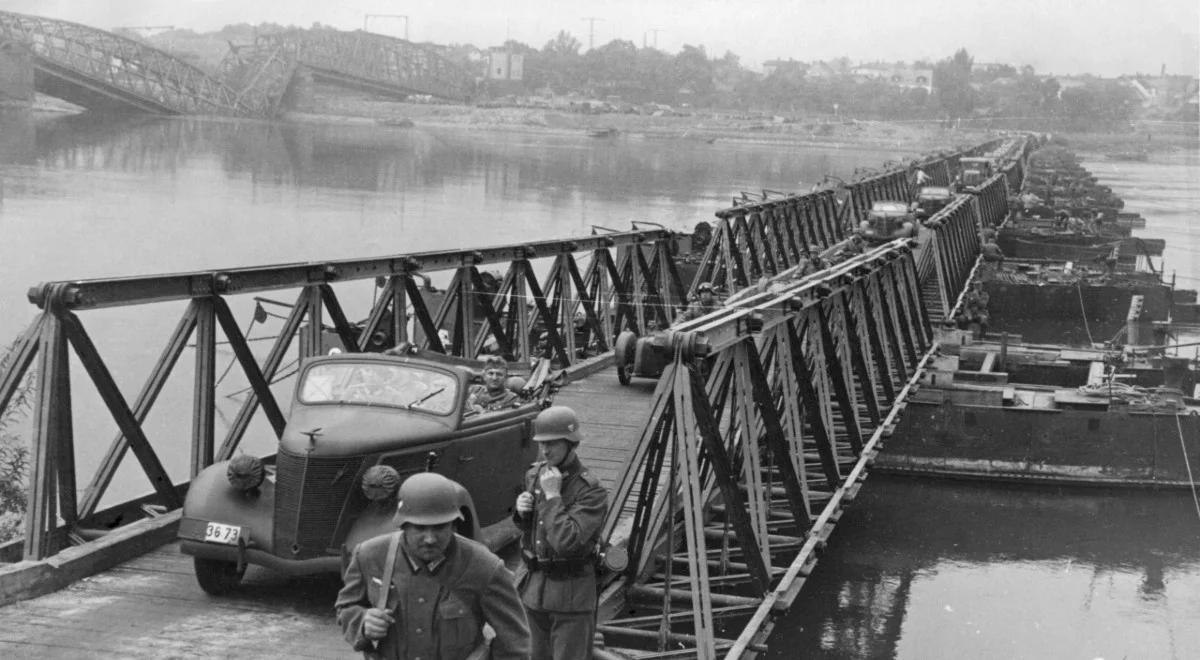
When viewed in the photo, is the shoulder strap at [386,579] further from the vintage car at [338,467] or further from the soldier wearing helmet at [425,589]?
the vintage car at [338,467]

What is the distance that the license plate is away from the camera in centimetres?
1284

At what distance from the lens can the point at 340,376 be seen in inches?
541

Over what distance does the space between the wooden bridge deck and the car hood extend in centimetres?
133

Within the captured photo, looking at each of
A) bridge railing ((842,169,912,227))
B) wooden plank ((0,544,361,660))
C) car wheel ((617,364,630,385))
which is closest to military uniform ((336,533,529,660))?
wooden plank ((0,544,361,660))

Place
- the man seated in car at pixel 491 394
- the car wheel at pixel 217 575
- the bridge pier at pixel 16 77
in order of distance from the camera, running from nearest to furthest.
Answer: the car wheel at pixel 217 575 < the man seated in car at pixel 491 394 < the bridge pier at pixel 16 77

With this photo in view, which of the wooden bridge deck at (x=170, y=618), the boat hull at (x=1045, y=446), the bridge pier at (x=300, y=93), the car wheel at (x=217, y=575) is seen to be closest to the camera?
the wooden bridge deck at (x=170, y=618)

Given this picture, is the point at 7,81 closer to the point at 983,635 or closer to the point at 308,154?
the point at 308,154

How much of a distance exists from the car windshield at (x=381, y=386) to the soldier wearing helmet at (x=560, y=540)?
3025mm

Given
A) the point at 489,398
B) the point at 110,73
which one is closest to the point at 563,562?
the point at 489,398

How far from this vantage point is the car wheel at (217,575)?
43.0ft

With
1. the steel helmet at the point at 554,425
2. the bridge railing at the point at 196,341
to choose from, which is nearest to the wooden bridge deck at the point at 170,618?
the bridge railing at the point at 196,341

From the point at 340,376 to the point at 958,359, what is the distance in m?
25.4

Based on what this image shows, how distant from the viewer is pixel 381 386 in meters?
13.7

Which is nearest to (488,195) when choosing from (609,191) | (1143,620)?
(609,191)
